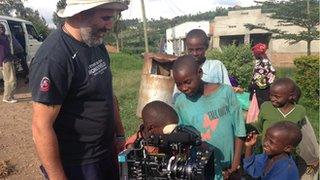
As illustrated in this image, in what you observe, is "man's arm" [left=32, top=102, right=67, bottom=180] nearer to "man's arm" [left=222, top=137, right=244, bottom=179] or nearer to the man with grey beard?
the man with grey beard

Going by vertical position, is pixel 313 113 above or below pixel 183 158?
below

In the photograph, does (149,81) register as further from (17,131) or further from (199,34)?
(199,34)

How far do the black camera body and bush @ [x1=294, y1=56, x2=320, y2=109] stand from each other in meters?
7.08

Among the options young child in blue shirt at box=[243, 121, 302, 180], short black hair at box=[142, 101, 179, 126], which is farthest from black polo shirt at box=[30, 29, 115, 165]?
young child in blue shirt at box=[243, 121, 302, 180]

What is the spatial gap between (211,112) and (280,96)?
1088 millimetres

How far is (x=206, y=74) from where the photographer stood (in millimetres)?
3326

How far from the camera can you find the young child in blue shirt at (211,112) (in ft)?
8.07

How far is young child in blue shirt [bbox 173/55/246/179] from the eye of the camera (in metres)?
2.46

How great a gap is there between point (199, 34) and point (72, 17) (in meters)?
1.61

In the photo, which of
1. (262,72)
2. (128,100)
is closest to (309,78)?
(262,72)

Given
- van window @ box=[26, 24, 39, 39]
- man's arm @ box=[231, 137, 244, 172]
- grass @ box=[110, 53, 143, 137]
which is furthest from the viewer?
van window @ box=[26, 24, 39, 39]

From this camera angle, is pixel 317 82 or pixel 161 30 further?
pixel 161 30

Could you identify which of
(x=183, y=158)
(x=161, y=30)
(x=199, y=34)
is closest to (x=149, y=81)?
(x=199, y=34)

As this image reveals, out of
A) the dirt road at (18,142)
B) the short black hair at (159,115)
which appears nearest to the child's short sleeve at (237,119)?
the short black hair at (159,115)
